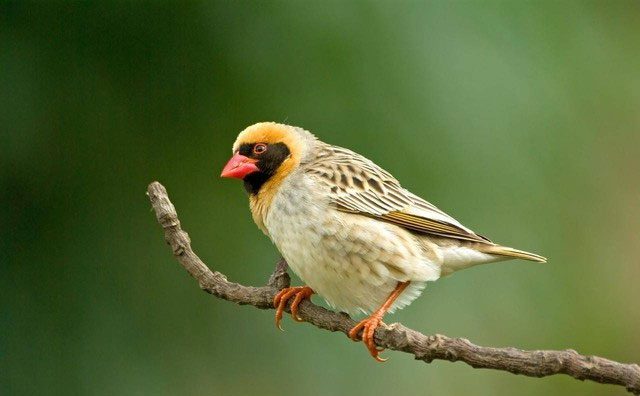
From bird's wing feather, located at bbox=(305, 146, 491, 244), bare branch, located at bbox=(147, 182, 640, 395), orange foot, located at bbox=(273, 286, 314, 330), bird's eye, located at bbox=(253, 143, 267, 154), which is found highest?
bird's eye, located at bbox=(253, 143, 267, 154)

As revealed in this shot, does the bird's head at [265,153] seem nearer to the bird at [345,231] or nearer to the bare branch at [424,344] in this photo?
the bird at [345,231]

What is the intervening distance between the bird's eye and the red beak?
46mm

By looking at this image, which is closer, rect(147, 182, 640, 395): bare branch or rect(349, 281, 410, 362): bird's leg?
rect(147, 182, 640, 395): bare branch

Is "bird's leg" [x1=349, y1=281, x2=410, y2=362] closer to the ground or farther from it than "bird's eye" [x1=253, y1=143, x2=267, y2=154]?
closer to the ground

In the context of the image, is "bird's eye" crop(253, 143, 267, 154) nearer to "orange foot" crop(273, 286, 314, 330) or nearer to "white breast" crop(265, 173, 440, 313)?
"white breast" crop(265, 173, 440, 313)

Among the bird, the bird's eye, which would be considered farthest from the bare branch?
the bird's eye

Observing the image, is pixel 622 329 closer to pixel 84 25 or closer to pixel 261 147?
pixel 261 147

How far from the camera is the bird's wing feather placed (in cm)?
430

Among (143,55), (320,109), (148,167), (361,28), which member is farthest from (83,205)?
(361,28)

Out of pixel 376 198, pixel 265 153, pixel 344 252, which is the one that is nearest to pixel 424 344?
pixel 344 252

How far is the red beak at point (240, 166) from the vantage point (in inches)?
170

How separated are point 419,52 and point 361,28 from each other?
321mm

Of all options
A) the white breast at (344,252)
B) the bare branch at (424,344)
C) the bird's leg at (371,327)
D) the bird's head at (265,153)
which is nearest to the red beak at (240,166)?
the bird's head at (265,153)

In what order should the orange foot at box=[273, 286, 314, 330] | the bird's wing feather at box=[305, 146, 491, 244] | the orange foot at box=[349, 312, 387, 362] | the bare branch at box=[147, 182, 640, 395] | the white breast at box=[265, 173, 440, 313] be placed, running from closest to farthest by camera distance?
the bare branch at box=[147, 182, 640, 395]
the orange foot at box=[349, 312, 387, 362]
the orange foot at box=[273, 286, 314, 330]
the white breast at box=[265, 173, 440, 313]
the bird's wing feather at box=[305, 146, 491, 244]
